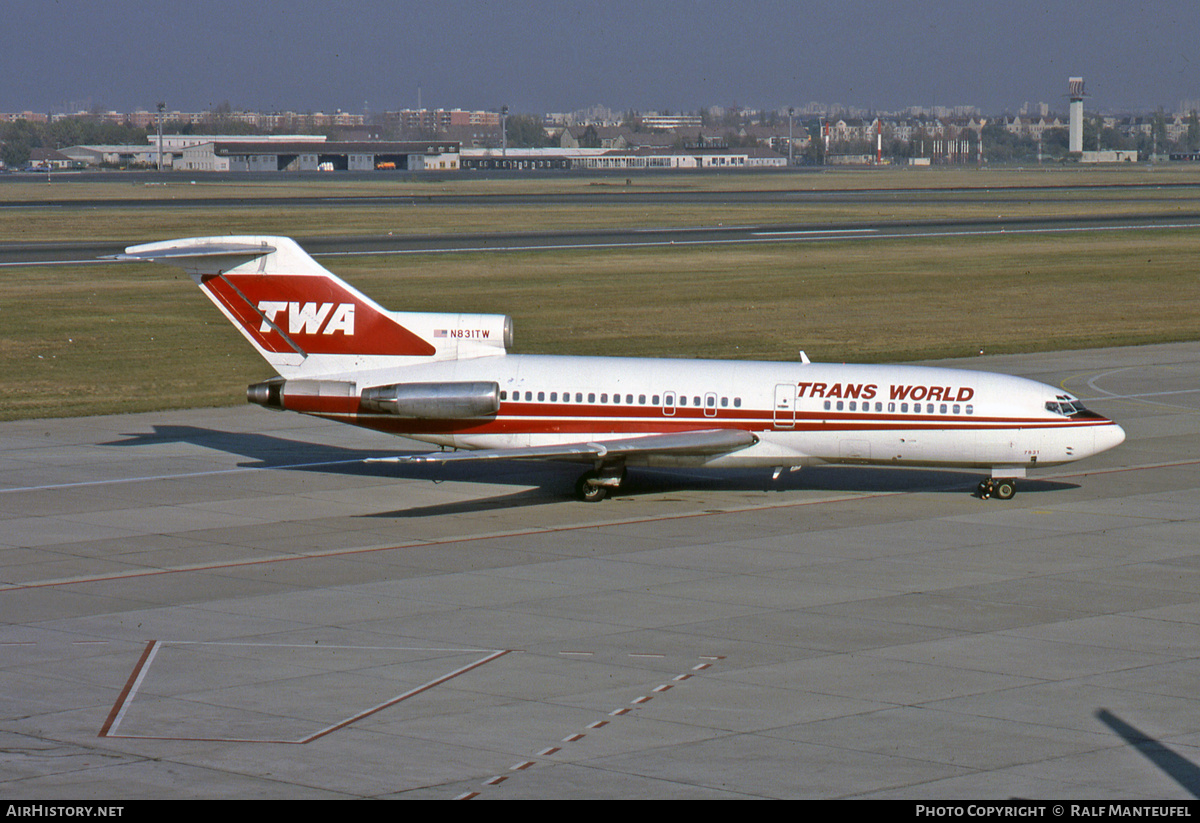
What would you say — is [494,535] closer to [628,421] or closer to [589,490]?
[589,490]

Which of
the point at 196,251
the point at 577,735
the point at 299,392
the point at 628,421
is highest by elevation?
the point at 196,251

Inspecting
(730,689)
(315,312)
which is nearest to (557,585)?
(730,689)

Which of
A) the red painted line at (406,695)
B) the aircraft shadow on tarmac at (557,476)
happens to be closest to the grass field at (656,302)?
the aircraft shadow on tarmac at (557,476)

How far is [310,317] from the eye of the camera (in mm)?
36844

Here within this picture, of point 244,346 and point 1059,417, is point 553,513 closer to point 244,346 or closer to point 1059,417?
point 1059,417

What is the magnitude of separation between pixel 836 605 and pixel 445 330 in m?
14.4

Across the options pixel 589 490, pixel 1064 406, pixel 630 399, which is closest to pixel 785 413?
pixel 630 399

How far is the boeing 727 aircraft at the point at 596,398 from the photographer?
34844mm

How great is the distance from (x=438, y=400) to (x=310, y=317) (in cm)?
414

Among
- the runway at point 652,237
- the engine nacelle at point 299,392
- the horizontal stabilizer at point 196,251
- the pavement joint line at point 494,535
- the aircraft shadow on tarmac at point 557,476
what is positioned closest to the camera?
the pavement joint line at point 494,535

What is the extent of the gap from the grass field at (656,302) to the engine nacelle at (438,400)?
55.8 ft

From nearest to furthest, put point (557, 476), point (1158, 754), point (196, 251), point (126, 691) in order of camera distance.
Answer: point (1158, 754), point (126, 691), point (196, 251), point (557, 476)

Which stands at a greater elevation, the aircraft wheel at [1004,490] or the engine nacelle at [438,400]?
the engine nacelle at [438,400]

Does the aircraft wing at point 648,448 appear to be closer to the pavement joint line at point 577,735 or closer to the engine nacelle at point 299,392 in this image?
the engine nacelle at point 299,392
